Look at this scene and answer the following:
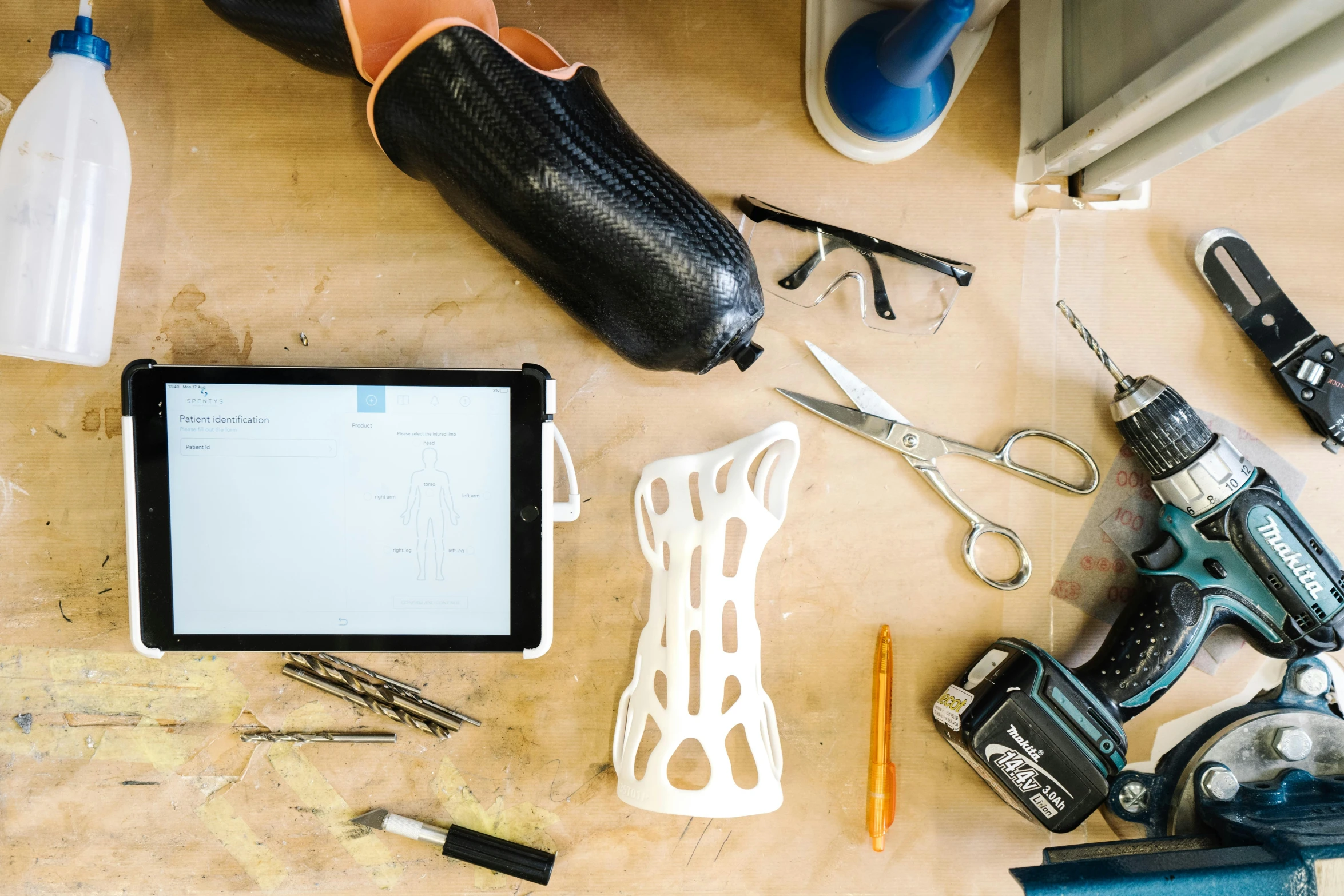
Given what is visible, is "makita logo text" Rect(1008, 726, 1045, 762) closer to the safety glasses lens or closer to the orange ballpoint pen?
the orange ballpoint pen

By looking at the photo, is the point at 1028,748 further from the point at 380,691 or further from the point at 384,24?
the point at 384,24

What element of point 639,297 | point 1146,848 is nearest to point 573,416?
point 639,297

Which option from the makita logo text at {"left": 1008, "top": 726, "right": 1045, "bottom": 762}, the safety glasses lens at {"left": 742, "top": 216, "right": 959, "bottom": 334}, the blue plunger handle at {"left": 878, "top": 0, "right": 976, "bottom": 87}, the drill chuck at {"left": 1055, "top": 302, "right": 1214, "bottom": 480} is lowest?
the makita logo text at {"left": 1008, "top": 726, "right": 1045, "bottom": 762}

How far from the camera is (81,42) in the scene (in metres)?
0.63

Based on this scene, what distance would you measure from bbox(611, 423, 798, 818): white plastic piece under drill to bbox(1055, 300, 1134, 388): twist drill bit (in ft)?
0.98

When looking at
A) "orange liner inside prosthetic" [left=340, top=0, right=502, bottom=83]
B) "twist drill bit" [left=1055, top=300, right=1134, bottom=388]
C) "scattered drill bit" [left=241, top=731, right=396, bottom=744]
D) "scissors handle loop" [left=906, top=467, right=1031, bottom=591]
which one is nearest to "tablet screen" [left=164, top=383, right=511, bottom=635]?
"scattered drill bit" [left=241, top=731, right=396, bottom=744]

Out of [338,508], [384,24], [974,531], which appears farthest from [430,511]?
[974,531]

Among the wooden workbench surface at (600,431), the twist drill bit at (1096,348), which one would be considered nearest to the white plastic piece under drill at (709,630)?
the wooden workbench surface at (600,431)

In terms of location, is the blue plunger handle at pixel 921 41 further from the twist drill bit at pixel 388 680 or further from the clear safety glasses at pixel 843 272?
the twist drill bit at pixel 388 680

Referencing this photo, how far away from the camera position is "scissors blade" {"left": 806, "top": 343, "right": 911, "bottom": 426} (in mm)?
729

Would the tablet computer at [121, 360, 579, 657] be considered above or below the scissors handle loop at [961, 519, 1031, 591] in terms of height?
below

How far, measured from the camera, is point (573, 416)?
73 centimetres

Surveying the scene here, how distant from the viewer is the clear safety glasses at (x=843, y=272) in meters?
0.71

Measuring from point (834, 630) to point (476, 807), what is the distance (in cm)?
40
